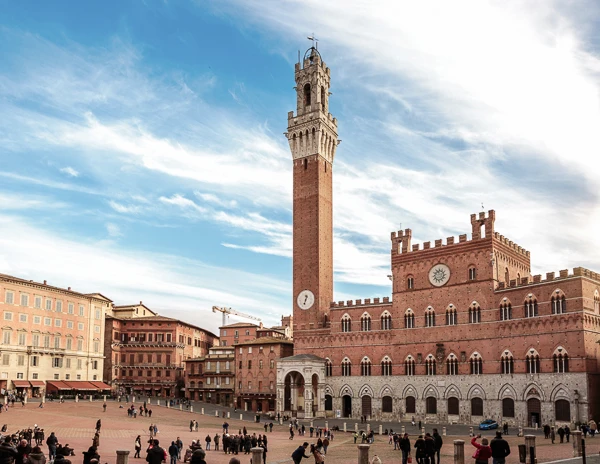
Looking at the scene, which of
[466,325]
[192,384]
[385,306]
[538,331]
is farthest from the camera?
[192,384]

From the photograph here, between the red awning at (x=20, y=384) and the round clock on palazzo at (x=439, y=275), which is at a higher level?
the round clock on palazzo at (x=439, y=275)

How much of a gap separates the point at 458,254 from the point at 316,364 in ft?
65.8

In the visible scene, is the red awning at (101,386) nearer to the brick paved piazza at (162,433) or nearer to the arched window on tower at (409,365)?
the brick paved piazza at (162,433)

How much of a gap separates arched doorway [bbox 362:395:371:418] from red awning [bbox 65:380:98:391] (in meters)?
31.9

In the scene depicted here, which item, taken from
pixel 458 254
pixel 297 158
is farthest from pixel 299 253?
pixel 458 254

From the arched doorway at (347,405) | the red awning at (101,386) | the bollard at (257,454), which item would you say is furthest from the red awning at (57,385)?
the bollard at (257,454)

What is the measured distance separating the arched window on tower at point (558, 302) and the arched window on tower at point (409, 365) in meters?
16.2

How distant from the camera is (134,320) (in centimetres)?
8862

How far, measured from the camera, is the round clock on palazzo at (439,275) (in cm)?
6372

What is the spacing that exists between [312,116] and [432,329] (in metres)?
30.8

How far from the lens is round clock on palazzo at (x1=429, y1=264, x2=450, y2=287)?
6372 centimetres

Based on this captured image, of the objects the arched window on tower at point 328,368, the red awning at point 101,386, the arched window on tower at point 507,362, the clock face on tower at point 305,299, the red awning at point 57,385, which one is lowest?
the red awning at point 101,386

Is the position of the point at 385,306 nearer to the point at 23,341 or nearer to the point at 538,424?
the point at 538,424

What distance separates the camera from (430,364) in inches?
2493
